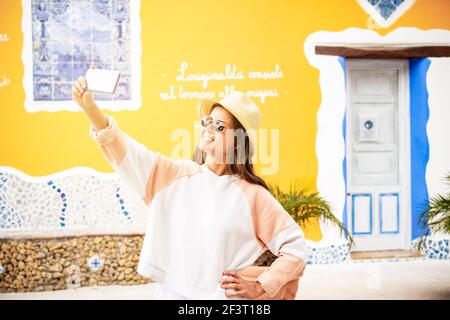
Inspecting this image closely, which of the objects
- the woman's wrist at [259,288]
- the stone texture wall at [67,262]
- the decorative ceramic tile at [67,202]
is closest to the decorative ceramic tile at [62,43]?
the decorative ceramic tile at [67,202]

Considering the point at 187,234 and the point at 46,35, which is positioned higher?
the point at 46,35

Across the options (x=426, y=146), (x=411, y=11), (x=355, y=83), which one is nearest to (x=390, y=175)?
(x=426, y=146)

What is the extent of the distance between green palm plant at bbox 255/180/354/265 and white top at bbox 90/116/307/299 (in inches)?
133

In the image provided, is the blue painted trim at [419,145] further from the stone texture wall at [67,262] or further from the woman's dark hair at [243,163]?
the woman's dark hair at [243,163]

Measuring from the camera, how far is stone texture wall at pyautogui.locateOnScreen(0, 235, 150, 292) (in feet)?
16.0

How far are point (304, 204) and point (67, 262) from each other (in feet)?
7.10

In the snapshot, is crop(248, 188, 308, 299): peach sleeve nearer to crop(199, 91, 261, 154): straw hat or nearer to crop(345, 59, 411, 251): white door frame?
crop(199, 91, 261, 154): straw hat

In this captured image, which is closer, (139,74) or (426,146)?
(139,74)

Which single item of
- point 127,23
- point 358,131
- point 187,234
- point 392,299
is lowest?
point 392,299

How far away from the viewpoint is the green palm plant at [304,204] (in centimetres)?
519

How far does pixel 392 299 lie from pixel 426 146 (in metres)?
1.98

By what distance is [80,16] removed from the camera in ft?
17.3

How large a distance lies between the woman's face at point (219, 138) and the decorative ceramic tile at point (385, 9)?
4300 millimetres
